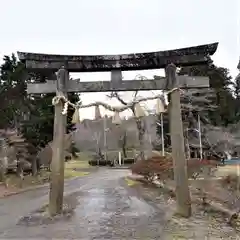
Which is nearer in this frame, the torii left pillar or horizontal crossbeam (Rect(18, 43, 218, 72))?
the torii left pillar

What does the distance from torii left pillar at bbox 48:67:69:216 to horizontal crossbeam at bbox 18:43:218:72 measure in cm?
35

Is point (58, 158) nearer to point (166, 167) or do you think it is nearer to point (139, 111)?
point (139, 111)

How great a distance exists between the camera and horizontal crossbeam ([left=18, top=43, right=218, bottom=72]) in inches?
389

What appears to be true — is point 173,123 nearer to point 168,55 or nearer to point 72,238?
point 168,55

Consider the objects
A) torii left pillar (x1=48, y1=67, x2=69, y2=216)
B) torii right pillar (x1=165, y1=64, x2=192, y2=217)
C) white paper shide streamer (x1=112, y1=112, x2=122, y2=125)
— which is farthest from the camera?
white paper shide streamer (x1=112, y1=112, x2=122, y2=125)

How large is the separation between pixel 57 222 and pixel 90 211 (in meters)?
2.73

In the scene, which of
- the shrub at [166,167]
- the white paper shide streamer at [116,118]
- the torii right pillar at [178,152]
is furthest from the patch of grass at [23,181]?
the torii right pillar at [178,152]

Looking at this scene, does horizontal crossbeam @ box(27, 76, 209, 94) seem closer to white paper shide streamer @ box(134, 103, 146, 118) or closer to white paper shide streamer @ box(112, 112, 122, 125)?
white paper shide streamer @ box(134, 103, 146, 118)

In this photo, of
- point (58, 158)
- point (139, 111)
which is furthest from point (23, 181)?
point (139, 111)

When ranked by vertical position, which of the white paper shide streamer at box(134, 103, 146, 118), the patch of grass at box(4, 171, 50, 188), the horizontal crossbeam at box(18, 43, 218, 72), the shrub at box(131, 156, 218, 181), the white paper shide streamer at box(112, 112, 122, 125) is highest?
the horizontal crossbeam at box(18, 43, 218, 72)

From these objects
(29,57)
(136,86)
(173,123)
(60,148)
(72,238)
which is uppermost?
(29,57)

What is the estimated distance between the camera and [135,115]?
1032cm

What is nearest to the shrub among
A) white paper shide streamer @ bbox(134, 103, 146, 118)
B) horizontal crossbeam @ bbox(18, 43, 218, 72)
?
white paper shide streamer @ bbox(134, 103, 146, 118)

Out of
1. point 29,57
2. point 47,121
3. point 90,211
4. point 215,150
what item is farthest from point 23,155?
point 215,150
